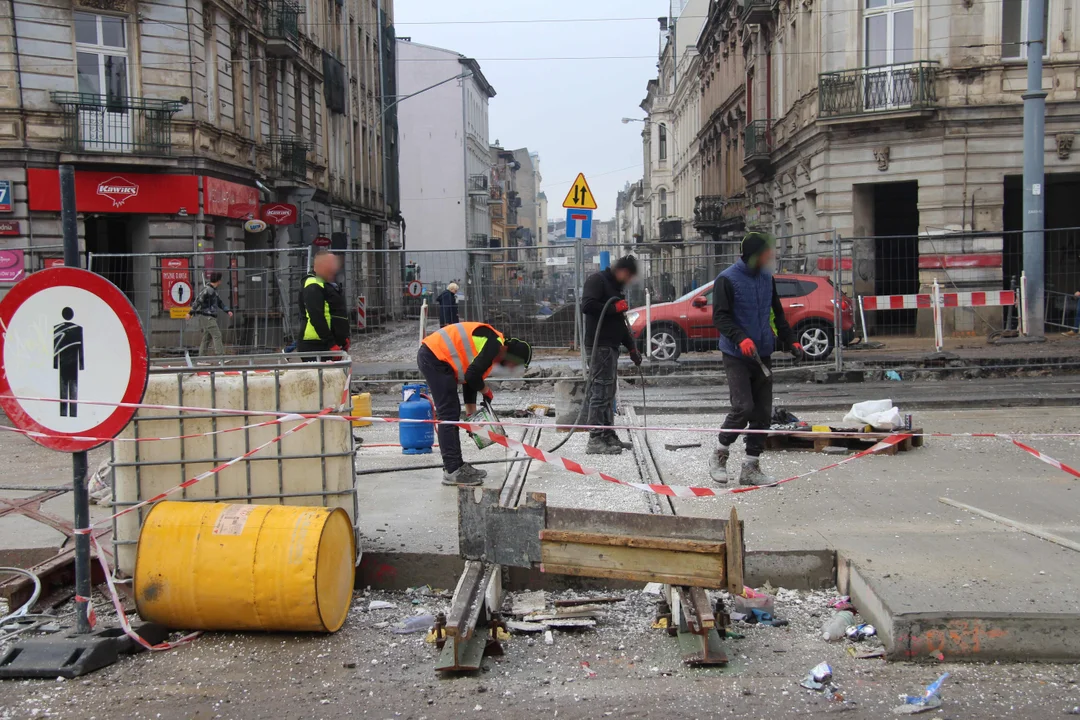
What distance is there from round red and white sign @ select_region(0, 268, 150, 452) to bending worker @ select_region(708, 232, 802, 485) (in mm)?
4045

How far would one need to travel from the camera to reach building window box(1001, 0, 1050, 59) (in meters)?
22.0

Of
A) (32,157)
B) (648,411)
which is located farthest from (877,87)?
(32,157)

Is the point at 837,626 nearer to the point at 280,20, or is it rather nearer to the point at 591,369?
the point at 591,369

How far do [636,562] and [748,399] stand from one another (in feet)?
8.87

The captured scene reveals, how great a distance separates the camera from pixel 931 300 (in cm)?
1659

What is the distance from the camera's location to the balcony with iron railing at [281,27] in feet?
93.8

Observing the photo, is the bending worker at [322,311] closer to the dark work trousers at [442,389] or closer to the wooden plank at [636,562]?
the dark work trousers at [442,389]

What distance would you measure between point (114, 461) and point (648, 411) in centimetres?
734

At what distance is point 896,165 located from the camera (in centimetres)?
2359

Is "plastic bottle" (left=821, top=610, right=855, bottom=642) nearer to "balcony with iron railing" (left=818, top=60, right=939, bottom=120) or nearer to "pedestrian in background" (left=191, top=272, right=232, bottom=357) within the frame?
"pedestrian in background" (left=191, top=272, right=232, bottom=357)

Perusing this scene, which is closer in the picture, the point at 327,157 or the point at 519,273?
the point at 519,273

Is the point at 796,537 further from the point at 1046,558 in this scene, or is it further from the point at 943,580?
the point at 1046,558

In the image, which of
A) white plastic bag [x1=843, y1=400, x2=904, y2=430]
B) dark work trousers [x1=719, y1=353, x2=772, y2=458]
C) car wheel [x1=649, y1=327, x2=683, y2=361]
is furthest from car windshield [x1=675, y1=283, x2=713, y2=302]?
dark work trousers [x1=719, y1=353, x2=772, y2=458]

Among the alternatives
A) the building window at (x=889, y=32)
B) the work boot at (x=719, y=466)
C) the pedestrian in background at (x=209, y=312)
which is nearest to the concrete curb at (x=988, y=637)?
the work boot at (x=719, y=466)
